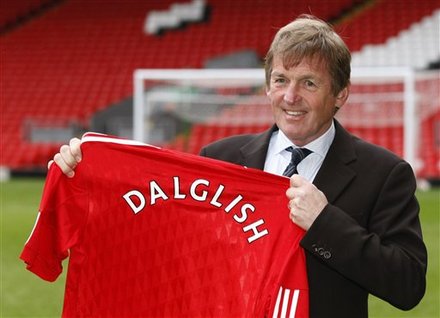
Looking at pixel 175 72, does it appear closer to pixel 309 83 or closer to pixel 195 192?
pixel 195 192

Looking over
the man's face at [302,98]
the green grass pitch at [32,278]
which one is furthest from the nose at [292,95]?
the green grass pitch at [32,278]

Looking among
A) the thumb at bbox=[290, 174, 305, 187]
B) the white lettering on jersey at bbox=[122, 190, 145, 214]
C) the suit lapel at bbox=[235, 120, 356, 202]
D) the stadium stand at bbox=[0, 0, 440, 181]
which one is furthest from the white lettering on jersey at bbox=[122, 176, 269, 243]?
the stadium stand at bbox=[0, 0, 440, 181]

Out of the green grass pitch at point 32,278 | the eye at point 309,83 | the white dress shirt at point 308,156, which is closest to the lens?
the eye at point 309,83

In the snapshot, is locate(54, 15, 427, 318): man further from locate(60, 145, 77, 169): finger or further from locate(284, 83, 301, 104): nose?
locate(60, 145, 77, 169): finger

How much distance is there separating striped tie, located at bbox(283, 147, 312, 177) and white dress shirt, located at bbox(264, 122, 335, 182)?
0.04 feet

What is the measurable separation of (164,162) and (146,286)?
1.19 ft

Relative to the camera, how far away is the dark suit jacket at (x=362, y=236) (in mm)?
2133

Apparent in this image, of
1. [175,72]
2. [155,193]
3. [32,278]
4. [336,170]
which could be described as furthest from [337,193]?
[175,72]

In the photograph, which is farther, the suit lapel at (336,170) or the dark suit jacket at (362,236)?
the suit lapel at (336,170)

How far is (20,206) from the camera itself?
397 inches

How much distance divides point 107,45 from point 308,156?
50.9 feet

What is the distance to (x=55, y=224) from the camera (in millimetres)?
2514

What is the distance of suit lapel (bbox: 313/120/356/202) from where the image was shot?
2.27 metres

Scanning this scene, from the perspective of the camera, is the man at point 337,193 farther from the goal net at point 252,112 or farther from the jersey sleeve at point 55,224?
the goal net at point 252,112
